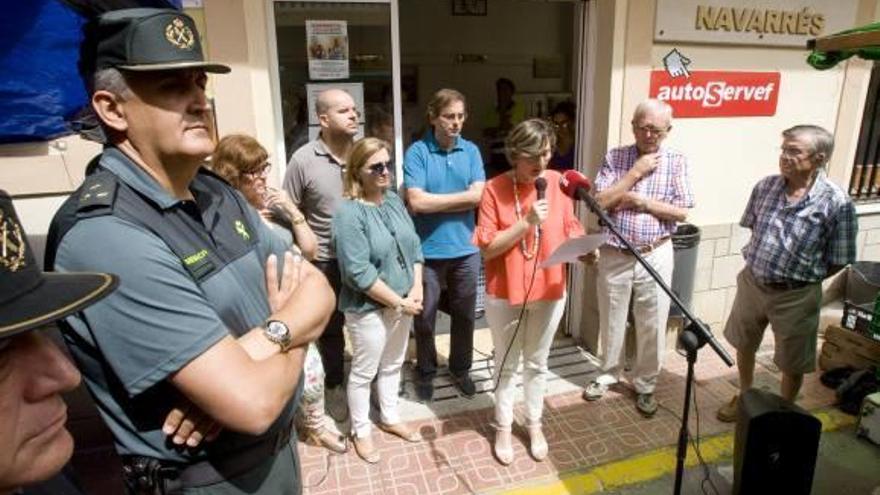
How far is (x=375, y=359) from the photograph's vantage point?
3.29m

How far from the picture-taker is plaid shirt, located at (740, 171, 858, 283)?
125 inches

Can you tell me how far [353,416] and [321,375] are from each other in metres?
0.48

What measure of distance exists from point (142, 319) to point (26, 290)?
0.41 m

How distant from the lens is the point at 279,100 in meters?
3.59

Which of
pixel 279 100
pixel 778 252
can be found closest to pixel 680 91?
pixel 778 252

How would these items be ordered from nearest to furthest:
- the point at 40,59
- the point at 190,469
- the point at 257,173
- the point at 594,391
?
1. the point at 190,469
2. the point at 40,59
3. the point at 257,173
4. the point at 594,391

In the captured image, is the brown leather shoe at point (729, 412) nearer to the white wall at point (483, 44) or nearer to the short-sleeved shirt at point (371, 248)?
the short-sleeved shirt at point (371, 248)

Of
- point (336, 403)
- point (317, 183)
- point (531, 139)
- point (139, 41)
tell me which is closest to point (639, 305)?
point (531, 139)


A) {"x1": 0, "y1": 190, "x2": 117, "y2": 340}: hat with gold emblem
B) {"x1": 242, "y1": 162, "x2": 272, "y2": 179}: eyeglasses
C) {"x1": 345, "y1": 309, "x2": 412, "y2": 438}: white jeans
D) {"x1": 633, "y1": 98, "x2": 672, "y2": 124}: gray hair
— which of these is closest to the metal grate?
{"x1": 633, "y1": 98, "x2": 672, "y2": 124}: gray hair

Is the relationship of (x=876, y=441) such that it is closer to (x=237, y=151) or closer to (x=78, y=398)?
(x=237, y=151)

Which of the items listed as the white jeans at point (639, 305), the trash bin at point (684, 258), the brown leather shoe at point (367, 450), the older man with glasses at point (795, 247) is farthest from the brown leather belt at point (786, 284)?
the brown leather shoe at point (367, 450)

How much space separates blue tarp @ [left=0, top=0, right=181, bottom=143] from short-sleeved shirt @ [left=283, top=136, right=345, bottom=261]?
1.29 metres

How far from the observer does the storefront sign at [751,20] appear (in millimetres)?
4125

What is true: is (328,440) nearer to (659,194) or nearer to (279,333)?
(279,333)
